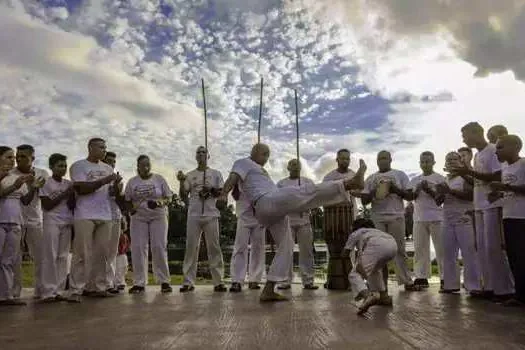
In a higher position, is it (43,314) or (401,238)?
(401,238)

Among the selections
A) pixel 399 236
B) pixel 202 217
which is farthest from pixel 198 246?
pixel 399 236

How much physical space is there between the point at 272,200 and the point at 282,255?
0.62m

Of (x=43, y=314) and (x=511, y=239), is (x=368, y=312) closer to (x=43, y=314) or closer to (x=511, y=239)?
(x=511, y=239)

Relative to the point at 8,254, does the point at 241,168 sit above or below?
above

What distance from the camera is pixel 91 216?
566 centimetres

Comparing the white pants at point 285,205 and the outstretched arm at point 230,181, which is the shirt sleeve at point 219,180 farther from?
the white pants at point 285,205

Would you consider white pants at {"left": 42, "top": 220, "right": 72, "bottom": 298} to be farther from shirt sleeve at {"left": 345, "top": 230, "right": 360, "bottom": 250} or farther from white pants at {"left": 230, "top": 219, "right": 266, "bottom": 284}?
shirt sleeve at {"left": 345, "top": 230, "right": 360, "bottom": 250}

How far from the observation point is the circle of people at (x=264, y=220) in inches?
183

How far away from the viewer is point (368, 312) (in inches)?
161

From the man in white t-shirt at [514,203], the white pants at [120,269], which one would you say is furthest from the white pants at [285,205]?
the white pants at [120,269]

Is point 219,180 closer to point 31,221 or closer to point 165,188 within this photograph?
point 165,188

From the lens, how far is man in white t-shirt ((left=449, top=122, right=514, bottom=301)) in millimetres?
4977

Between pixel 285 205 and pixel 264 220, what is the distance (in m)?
0.33

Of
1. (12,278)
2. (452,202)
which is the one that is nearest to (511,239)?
(452,202)
